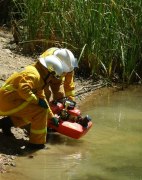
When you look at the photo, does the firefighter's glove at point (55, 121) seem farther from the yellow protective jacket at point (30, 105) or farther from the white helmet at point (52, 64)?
the white helmet at point (52, 64)

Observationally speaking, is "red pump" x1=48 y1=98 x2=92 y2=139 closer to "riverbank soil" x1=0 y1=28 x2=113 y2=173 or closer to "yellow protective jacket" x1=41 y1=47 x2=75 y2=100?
"yellow protective jacket" x1=41 y1=47 x2=75 y2=100

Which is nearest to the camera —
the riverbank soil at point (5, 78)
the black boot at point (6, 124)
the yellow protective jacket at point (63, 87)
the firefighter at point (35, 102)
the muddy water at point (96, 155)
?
the muddy water at point (96, 155)

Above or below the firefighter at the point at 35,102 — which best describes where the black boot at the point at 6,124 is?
below

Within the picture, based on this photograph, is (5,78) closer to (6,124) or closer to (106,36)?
(106,36)

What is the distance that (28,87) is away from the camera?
17.7 ft

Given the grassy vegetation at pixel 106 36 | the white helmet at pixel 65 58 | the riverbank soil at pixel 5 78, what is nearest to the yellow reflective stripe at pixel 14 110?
the riverbank soil at pixel 5 78

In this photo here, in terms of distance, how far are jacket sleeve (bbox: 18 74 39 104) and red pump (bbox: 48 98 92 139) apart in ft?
1.81

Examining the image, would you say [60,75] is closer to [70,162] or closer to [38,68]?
[38,68]

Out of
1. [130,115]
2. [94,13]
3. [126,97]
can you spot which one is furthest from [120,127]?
[94,13]

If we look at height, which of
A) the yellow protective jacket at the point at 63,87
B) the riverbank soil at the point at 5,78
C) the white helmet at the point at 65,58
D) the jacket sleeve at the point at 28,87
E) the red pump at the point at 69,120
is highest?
the white helmet at the point at 65,58

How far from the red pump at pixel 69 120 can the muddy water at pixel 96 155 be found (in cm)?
15

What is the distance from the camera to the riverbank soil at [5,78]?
5316 mm

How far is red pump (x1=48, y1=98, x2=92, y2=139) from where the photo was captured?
583 cm

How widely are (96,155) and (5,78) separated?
2.59 meters
